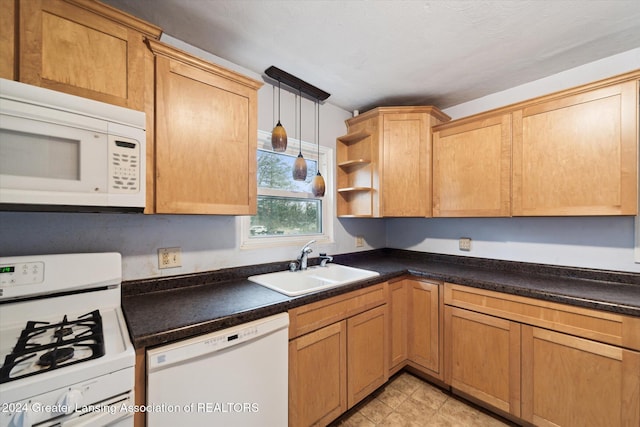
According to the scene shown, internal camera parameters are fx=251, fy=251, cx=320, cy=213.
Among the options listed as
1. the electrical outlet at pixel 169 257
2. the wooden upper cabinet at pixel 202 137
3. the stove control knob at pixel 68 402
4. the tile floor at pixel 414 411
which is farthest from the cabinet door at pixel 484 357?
the stove control knob at pixel 68 402

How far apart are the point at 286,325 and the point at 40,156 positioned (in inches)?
45.8

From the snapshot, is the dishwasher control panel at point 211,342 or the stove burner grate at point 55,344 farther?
the dishwasher control panel at point 211,342

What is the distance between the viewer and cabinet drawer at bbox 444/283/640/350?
1227 mm

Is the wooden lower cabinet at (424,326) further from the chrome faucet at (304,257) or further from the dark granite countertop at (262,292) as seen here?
the chrome faucet at (304,257)

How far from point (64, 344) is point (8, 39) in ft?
3.46

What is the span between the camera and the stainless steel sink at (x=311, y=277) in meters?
1.74

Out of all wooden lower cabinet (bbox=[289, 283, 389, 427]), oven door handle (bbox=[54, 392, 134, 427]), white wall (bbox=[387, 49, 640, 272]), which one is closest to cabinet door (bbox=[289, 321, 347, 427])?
wooden lower cabinet (bbox=[289, 283, 389, 427])

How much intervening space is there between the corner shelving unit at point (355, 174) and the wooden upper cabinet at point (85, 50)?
5.25 ft

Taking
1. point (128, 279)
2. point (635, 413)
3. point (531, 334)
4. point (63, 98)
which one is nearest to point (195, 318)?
point (128, 279)

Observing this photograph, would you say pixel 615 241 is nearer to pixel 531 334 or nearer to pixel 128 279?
pixel 531 334

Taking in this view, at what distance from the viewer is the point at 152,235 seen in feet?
4.65

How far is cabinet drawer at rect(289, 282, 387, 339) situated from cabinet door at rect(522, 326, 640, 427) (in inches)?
34.8

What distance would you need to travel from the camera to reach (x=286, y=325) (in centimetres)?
124

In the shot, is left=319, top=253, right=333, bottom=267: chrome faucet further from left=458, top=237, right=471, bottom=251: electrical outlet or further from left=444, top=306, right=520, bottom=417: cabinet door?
left=458, top=237, right=471, bottom=251: electrical outlet
